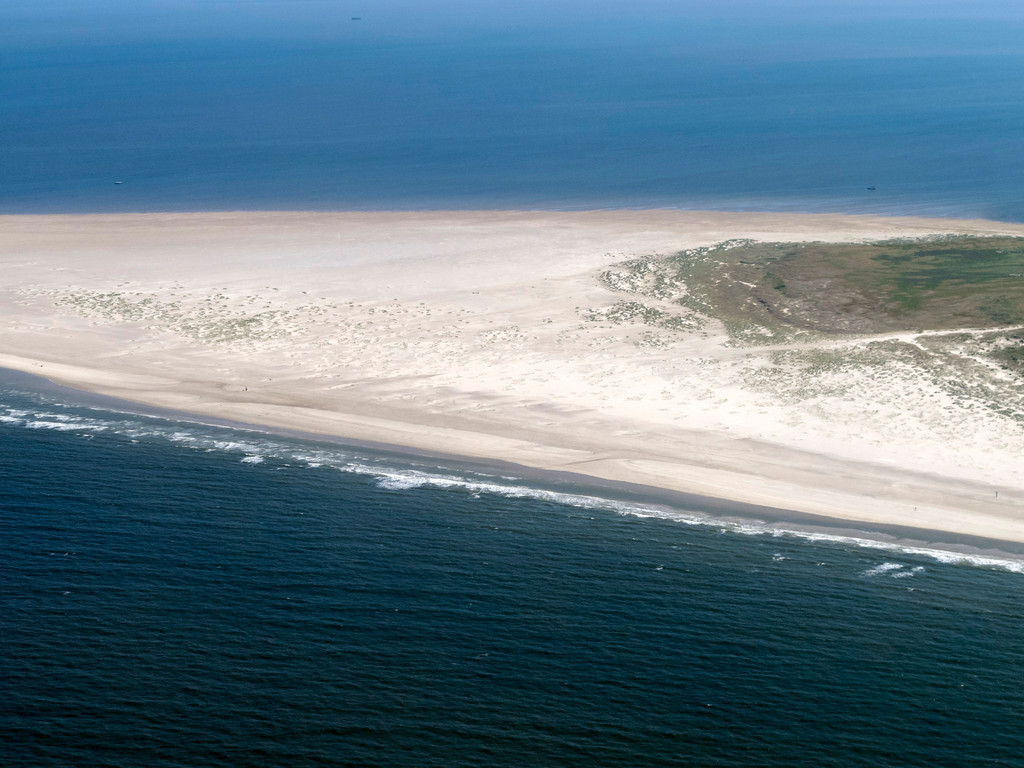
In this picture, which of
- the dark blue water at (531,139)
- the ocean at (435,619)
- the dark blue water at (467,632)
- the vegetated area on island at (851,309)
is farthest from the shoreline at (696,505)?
the dark blue water at (531,139)

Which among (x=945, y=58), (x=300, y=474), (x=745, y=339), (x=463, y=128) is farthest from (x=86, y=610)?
(x=945, y=58)

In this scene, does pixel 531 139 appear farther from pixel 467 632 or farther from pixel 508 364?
pixel 467 632

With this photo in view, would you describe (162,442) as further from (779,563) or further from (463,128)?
(463,128)

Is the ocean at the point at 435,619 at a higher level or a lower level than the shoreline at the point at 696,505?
lower

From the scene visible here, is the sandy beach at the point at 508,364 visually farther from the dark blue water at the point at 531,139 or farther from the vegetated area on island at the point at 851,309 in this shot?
the dark blue water at the point at 531,139

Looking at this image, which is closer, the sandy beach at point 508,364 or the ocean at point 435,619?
the ocean at point 435,619

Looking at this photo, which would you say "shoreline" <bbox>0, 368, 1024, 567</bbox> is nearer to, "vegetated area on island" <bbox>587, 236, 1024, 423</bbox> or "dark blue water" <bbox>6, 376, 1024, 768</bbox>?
"dark blue water" <bbox>6, 376, 1024, 768</bbox>
